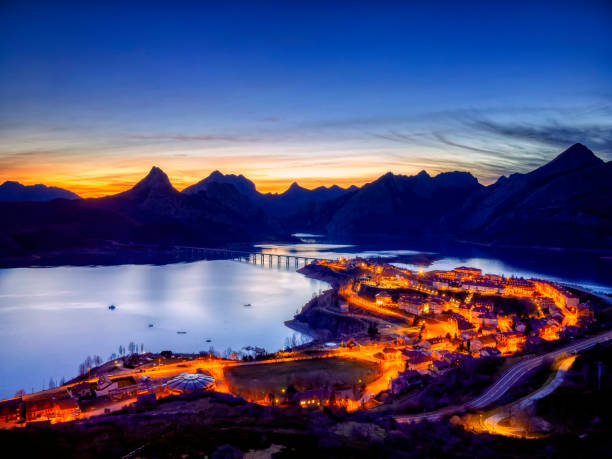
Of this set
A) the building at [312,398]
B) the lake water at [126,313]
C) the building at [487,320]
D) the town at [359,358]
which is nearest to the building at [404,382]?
the town at [359,358]

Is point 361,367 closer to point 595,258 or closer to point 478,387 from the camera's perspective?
point 478,387

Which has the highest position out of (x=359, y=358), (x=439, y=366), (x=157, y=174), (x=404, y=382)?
(x=157, y=174)

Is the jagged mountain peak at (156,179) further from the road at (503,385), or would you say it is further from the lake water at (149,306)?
the road at (503,385)

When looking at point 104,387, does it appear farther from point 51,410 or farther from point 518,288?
point 518,288

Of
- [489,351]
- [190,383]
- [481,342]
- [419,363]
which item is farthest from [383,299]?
[190,383]

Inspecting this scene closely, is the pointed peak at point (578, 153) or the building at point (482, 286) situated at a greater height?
the pointed peak at point (578, 153)

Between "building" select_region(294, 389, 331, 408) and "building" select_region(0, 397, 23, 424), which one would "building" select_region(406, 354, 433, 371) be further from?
"building" select_region(0, 397, 23, 424)

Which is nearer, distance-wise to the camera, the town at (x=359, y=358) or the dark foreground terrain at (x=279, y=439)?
the dark foreground terrain at (x=279, y=439)
